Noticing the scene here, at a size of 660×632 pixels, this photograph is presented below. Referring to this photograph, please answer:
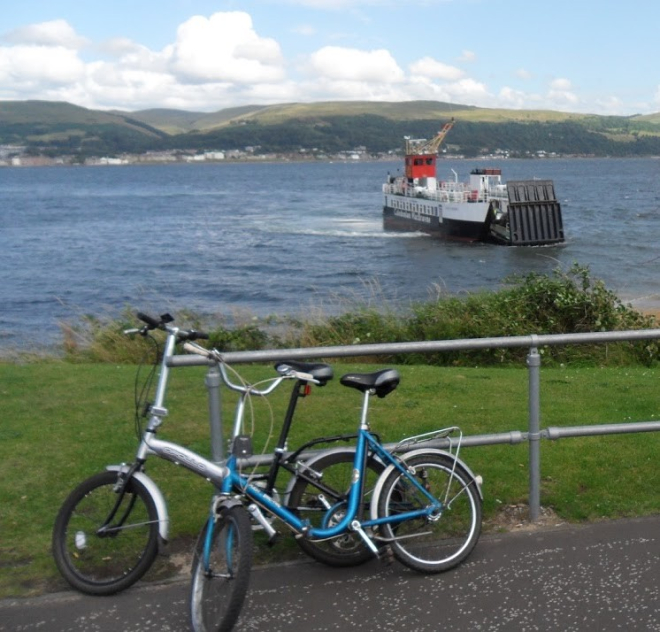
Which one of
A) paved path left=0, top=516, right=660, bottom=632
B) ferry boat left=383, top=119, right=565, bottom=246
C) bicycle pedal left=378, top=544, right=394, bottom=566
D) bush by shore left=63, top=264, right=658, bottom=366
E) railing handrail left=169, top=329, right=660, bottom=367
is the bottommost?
ferry boat left=383, top=119, right=565, bottom=246

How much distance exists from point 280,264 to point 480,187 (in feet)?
52.9

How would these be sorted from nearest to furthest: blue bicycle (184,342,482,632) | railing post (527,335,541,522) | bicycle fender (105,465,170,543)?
blue bicycle (184,342,482,632) → bicycle fender (105,465,170,543) → railing post (527,335,541,522)

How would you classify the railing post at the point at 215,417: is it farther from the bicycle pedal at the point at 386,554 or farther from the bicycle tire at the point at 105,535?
the bicycle pedal at the point at 386,554

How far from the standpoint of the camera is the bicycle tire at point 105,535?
4.53 m

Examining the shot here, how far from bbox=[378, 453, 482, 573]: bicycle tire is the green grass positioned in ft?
2.23

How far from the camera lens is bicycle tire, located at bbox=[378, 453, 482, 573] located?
471cm

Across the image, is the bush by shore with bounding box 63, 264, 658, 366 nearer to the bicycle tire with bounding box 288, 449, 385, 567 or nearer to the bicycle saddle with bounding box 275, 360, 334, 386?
the bicycle tire with bounding box 288, 449, 385, 567

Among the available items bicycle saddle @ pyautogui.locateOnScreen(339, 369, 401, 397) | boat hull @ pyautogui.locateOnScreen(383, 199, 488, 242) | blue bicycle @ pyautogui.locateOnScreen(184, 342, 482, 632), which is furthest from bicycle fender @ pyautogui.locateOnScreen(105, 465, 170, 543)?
boat hull @ pyautogui.locateOnScreen(383, 199, 488, 242)

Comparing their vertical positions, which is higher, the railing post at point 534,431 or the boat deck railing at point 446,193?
the railing post at point 534,431

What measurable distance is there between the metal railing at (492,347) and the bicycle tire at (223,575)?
59 centimetres

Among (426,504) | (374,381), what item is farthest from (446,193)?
(374,381)

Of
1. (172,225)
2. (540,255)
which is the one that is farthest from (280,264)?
(172,225)

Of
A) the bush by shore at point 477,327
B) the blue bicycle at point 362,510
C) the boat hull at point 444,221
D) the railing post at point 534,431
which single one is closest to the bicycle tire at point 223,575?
the blue bicycle at point 362,510

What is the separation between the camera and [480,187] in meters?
54.2
